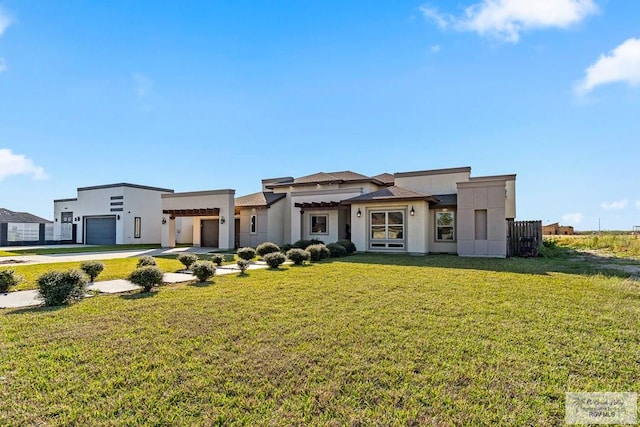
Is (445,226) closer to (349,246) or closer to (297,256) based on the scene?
(349,246)

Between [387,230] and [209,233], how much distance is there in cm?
1537

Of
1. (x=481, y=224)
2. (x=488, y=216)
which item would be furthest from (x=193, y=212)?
(x=488, y=216)

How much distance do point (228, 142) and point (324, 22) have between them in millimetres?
10850

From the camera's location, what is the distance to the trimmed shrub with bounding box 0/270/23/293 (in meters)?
8.27

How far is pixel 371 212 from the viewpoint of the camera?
64.4 ft

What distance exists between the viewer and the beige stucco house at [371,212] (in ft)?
57.7

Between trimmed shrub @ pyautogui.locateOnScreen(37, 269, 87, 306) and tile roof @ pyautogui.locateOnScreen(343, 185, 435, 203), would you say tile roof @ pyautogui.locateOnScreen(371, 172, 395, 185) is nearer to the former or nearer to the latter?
tile roof @ pyautogui.locateOnScreen(343, 185, 435, 203)

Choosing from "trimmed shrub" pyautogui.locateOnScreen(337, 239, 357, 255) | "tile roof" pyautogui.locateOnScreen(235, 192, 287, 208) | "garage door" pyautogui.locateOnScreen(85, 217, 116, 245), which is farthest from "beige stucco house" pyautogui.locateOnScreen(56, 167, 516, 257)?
"garage door" pyautogui.locateOnScreen(85, 217, 116, 245)

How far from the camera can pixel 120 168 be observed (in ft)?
104

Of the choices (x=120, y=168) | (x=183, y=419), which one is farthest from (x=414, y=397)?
(x=120, y=168)

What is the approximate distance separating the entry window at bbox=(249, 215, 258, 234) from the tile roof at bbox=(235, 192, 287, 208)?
105 centimetres

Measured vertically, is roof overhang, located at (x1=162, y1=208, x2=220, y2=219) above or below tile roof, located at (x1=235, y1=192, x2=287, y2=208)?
below

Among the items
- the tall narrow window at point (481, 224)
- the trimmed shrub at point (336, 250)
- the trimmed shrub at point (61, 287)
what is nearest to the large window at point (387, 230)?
the trimmed shrub at point (336, 250)

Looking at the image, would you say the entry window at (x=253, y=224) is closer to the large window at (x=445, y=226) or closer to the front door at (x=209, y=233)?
the front door at (x=209, y=233)
